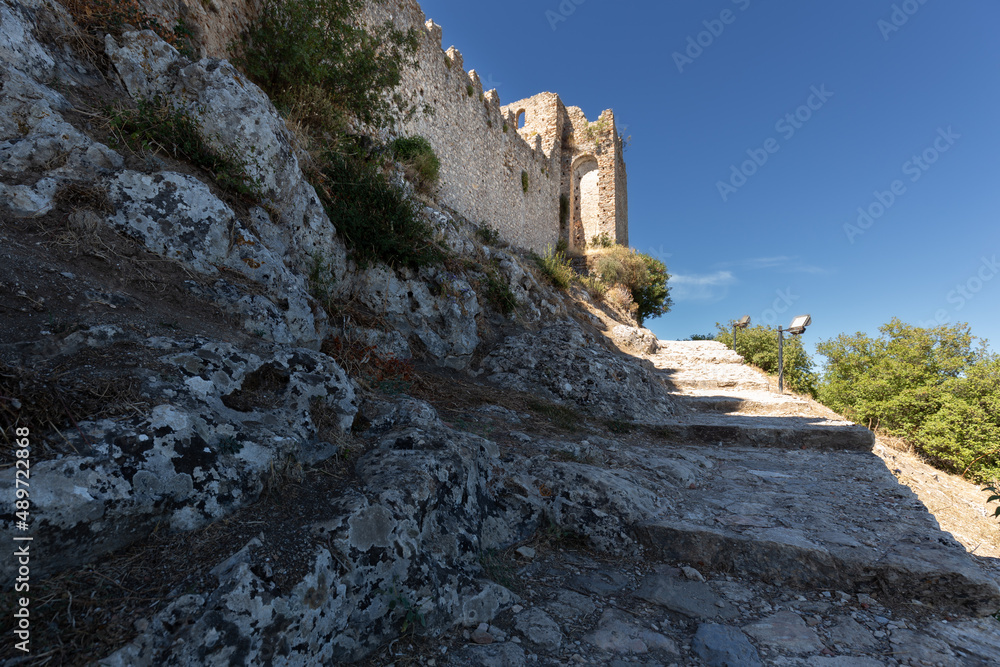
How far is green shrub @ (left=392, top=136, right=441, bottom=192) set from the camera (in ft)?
26.7

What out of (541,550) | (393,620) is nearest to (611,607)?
(541,550)

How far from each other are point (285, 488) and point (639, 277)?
57.9 feet

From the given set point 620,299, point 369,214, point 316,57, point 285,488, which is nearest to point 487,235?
point 620,299

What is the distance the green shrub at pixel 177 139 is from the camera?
307 centimetres

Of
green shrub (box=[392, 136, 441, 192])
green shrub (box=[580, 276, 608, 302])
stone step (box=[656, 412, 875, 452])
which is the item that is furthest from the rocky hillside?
green shrub (box=[580, 276, 608, 302])

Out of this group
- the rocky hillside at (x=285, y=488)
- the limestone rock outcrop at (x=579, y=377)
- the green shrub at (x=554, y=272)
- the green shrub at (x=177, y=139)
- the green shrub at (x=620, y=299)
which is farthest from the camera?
the green shrub at (x=620, y=299)

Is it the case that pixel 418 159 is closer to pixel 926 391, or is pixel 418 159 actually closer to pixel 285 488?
pixel 285 488

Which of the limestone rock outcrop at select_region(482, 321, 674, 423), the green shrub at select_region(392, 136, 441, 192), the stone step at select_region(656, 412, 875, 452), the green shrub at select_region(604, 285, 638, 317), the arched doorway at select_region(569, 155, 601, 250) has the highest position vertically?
the arched doorway at select_region(569, 155, 601, 250)

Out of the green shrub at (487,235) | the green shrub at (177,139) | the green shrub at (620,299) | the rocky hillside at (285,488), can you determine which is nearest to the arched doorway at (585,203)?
the green shrub at (620,299)

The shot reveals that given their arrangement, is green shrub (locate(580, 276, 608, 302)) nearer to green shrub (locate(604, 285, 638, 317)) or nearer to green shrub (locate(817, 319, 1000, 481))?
green shrub (locate(604, 285, 638, 317))

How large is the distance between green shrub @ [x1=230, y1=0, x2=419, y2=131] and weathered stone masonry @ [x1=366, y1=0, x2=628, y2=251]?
151 cm

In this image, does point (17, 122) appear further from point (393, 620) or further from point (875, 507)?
point (875, 507)

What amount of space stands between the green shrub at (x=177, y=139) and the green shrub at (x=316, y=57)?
1.82 m

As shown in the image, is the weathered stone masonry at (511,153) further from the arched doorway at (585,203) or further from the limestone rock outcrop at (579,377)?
the limestone rock outcrop at (579,377)
